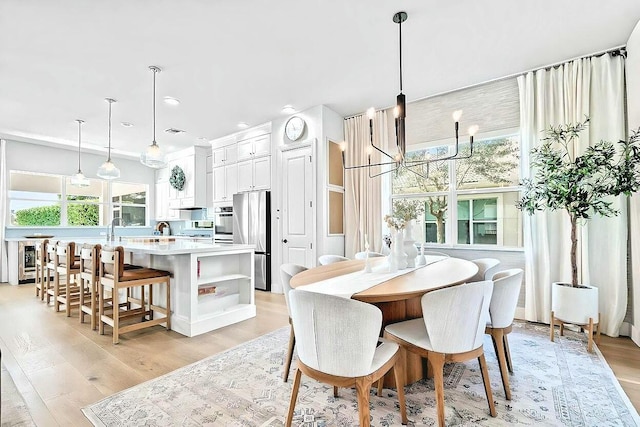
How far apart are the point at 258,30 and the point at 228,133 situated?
327 centimetres

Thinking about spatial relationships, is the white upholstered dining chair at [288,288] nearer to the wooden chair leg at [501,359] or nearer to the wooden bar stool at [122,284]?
the wooden chair leg at [501,359]

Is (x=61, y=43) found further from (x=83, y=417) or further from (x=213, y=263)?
(x=83, y=417)

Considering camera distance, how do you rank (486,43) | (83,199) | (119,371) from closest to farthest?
(119,371) < (486,43) < (83,199)

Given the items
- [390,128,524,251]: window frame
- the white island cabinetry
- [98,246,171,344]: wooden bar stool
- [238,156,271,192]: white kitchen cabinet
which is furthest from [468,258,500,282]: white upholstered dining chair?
[238,156,271,192]: white kitchen cabinet

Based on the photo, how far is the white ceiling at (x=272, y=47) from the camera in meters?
2.53

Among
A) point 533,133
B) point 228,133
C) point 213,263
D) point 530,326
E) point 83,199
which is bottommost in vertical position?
point 530,326

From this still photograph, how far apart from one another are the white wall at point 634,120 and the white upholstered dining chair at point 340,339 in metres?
2.86

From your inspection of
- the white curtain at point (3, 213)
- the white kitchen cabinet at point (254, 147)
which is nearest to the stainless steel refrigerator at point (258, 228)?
the white kitchen cabinet at point (254, 147)

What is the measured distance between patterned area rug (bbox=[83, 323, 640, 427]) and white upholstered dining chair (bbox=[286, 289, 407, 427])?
0.47 meters

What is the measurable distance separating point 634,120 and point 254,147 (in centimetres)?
478

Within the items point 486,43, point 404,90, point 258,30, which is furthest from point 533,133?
point 258,30

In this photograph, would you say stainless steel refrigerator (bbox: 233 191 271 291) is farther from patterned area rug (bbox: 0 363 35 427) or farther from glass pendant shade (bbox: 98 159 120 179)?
patterned area rug (bbox: 0 363 35 427)

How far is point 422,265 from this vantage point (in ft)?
9.21

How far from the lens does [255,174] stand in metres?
5.42
